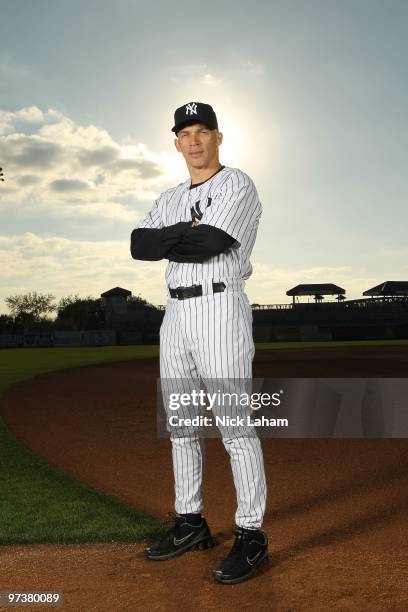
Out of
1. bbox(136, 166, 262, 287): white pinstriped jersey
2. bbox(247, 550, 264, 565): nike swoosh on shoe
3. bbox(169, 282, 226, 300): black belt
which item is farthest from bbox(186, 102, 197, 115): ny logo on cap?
bbox(247, 550, 264, 565): nike swoosh on shoe

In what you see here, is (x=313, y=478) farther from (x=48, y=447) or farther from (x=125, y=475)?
(x=48, y=447)

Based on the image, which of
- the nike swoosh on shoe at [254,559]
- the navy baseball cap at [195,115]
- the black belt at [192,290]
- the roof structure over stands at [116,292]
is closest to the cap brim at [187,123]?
the navy baseball cap at [195,115]

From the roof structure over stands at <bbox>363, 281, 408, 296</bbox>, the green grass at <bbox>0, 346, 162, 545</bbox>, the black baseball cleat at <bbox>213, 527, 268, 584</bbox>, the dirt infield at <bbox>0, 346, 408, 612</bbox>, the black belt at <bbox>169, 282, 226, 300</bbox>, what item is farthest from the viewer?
the roof structure over stands at <bbox>363, 281, 408, 296</bbox>

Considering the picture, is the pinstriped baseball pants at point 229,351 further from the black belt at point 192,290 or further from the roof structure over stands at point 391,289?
the roof structure over stands at point 391,289

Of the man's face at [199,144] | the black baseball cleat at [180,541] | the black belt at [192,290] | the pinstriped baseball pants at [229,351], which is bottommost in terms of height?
Result: the black baseball cleat at [180,541]

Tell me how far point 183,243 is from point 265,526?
2053mm

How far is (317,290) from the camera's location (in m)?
78.6

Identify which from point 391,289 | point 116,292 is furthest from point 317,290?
point 116,292

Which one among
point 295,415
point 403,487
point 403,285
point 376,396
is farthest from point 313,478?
point 403,285

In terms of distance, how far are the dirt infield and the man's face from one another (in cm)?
221

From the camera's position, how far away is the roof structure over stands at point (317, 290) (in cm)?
7738

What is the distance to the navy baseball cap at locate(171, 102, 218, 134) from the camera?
353 cm

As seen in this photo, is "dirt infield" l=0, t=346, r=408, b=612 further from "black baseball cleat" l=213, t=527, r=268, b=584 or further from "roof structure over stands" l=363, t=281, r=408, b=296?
"roof structure over stands" l=363, t=281, r=408, b=296

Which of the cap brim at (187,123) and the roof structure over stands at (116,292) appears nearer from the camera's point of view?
the cap brim at (187,123)
